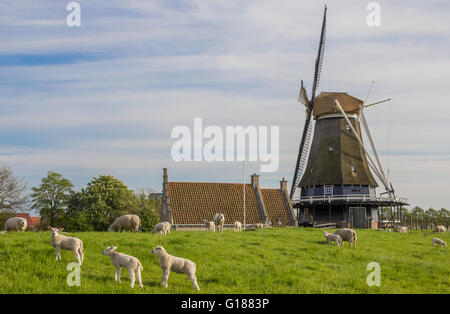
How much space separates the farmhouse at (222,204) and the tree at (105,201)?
4.69 m

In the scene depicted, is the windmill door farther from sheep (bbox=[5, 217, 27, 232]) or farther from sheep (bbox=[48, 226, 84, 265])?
sheep (bbox=[48, 226, 84, 265])

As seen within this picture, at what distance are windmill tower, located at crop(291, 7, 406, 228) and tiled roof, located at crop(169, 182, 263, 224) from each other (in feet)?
22.2

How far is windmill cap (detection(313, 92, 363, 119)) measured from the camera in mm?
58688

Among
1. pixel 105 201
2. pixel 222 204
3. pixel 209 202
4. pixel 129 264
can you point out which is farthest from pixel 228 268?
pixel 105 201

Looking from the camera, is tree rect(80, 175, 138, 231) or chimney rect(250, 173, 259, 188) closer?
tree rect(80, 175, 138, 231)

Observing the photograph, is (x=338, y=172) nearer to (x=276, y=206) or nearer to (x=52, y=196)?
(x=276, y=206)

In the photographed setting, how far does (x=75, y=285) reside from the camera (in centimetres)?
1318

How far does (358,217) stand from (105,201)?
1150 inches

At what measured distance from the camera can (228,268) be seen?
16.6 metres

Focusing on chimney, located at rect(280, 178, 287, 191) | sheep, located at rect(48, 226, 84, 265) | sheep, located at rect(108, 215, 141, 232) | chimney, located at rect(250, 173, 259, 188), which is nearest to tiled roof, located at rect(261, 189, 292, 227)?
chimney, located at rect(280, 178, 287, 191)

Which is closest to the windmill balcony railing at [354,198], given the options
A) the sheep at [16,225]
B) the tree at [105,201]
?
the tree at [105,201]

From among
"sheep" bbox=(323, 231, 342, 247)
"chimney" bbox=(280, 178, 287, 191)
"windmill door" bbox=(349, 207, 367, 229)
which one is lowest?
"windmill door" bbox=(349, 207, 367, 229)

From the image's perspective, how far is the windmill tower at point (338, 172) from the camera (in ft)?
184
